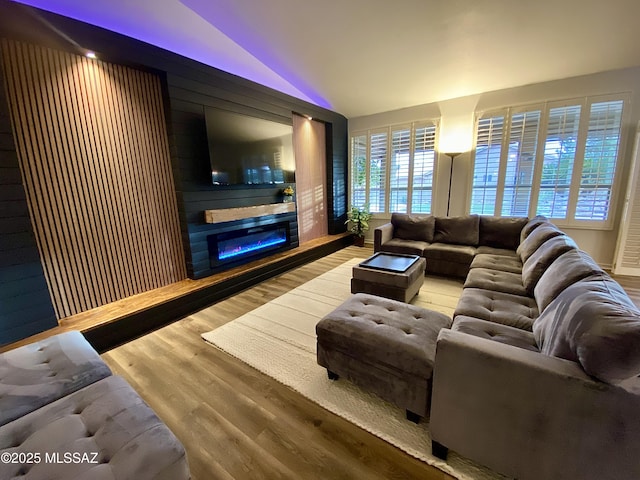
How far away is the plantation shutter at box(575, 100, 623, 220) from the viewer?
3574 millimetres

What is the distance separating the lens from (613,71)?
3480 millimetres

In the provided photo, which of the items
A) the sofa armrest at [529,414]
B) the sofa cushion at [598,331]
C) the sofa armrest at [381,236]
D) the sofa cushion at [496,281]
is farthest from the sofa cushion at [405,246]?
the sofa armrest at [529,414]

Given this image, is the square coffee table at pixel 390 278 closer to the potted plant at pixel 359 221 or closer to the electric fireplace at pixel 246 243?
the electric fireplace at pixel 246 243

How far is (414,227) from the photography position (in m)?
Result: 4.08

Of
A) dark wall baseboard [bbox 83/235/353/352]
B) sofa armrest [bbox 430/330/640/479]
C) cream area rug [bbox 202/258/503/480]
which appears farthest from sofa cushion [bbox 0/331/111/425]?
sofa armrest [bbox 430/330/640/479]

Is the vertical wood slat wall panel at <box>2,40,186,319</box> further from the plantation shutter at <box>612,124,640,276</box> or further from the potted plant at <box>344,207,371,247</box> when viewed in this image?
the plantation shutter at <box>612,124,640,276</box>

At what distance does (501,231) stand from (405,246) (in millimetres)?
1262

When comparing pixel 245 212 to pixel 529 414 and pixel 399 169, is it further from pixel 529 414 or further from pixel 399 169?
pixel 529 414

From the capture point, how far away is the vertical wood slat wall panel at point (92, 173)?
7.16 feet

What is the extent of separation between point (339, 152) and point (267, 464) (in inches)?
208

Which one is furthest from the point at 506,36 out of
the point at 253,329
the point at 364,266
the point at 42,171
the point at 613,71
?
the point at 42,171

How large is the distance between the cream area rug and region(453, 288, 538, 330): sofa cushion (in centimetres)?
74

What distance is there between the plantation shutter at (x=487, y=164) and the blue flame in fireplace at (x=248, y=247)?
11.3 feet

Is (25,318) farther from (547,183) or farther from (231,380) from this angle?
(547,183)
